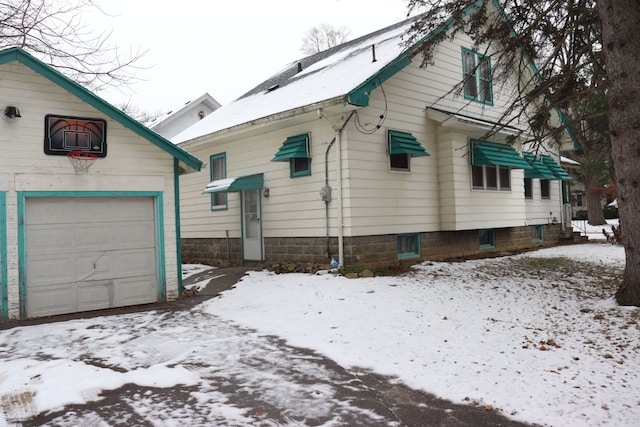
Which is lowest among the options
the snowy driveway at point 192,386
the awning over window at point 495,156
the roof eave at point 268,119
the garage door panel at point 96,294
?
the snowy driveway at point 192,386

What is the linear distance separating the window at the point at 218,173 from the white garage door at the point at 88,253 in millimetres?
4628

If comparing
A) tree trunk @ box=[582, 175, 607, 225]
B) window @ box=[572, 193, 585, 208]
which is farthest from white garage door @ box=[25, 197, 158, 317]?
window @ box=[572, 193, 585, 208]

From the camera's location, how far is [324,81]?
1173 centimetres

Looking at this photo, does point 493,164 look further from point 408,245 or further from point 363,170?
point 363,170

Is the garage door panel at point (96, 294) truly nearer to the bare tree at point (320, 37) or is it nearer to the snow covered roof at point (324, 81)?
the snow covered roof at point (324, 81)

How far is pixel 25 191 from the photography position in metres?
7.41

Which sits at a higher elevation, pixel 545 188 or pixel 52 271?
pixel 545 188

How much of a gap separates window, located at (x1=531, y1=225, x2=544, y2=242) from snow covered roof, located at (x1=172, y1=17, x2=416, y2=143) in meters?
8.29

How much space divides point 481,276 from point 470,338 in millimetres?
4539

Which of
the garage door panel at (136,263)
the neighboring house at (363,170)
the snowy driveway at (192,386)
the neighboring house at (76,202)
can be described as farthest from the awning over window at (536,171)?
the snowy driveway at (192,386)

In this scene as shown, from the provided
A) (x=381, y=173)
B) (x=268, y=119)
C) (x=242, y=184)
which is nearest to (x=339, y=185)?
(x=381, y=173)

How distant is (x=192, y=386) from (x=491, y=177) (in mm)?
11227

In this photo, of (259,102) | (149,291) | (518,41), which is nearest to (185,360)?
(149,291)

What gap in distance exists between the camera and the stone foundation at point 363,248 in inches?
399
